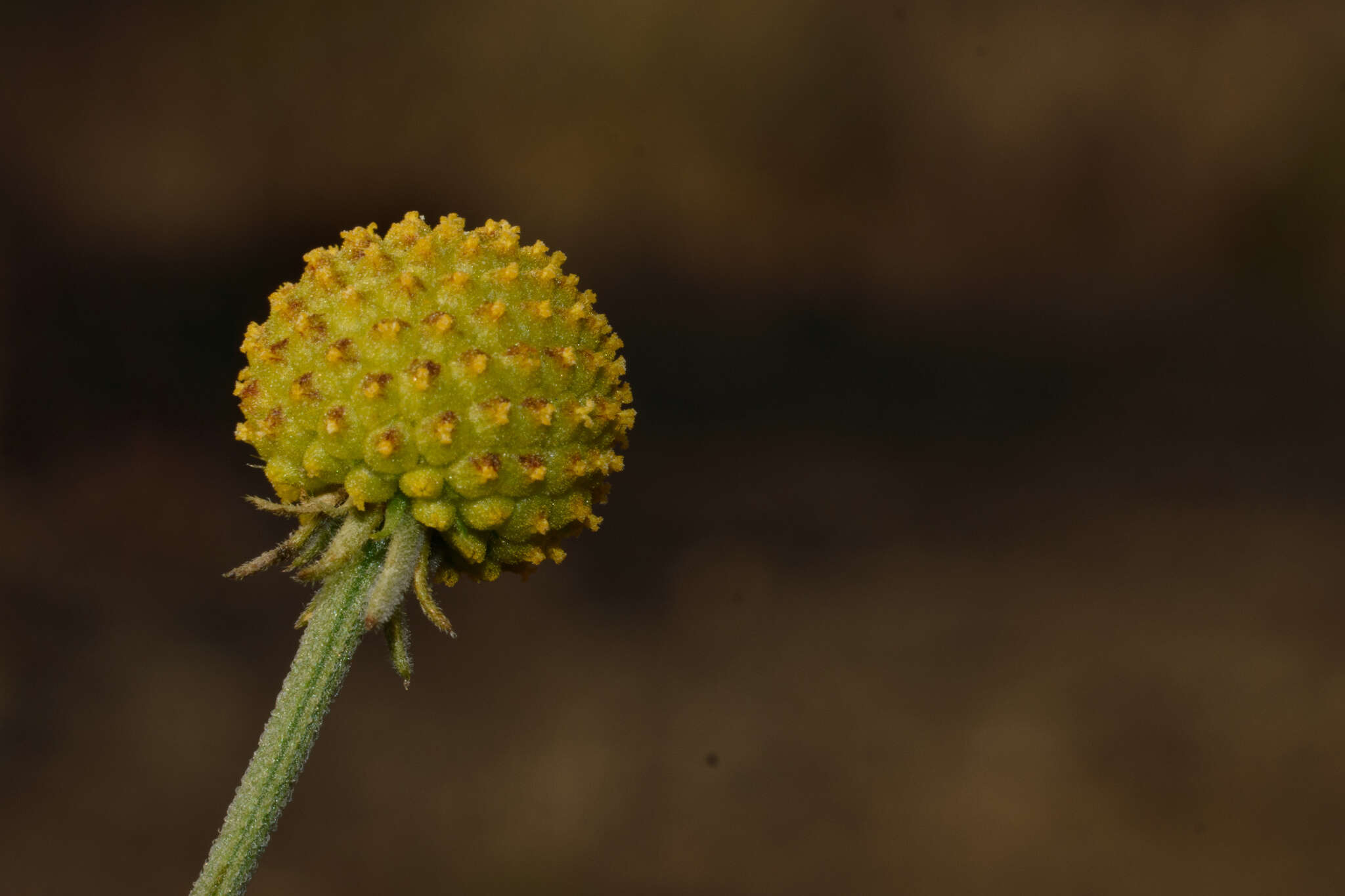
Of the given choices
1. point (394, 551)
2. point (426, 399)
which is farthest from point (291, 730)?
point (426, 399)

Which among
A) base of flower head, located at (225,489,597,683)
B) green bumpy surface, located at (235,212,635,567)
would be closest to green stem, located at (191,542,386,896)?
base of flower head, located at (225,489,597,683)

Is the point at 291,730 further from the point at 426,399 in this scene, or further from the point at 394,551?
the point at 426,399

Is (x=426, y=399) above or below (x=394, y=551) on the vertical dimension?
above

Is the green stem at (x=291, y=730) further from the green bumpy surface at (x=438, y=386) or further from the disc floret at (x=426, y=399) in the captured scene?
the green bumpy surface at (x=438, y=386)

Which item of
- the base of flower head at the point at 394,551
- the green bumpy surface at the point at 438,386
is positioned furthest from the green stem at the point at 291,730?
the green bumpy surface at the point at 438,386

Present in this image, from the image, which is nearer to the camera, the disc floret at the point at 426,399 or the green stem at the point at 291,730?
the green stem at the point at 291,730

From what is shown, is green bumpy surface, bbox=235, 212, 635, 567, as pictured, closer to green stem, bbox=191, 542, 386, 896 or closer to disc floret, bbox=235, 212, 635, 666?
disc floret, bbox=235, 212, 635, 666

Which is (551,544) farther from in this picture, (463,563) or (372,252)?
(372,252)
